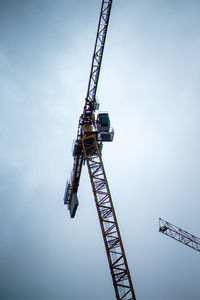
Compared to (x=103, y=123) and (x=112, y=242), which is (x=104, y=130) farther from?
(x=112, y=242)

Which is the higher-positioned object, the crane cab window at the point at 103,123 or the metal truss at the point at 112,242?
the crane cab window at the point at 103,123

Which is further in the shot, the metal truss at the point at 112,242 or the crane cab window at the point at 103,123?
the crane cab window at the point at 103,123

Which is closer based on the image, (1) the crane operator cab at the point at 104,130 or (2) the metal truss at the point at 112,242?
(2) the metal truss at the point at 112,242

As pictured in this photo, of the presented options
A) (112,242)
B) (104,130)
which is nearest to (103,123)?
(104,130)

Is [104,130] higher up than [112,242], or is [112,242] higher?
[104,130]

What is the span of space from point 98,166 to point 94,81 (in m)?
11.4

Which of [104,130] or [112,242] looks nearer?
[112,242]

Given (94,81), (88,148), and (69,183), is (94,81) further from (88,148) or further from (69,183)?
(69,183)

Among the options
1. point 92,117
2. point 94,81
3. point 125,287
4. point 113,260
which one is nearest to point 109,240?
point 113,260

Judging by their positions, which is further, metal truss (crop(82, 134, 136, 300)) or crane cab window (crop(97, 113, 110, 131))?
crane cab window (crop(97, 113, 110, 131))

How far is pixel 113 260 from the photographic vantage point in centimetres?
1852

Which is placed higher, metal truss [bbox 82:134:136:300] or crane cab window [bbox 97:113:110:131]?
crane cab window [bbox 97:113:110:131]

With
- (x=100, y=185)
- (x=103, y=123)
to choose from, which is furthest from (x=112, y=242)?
(x=103, y=123)

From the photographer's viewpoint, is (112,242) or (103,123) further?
(103,123)
